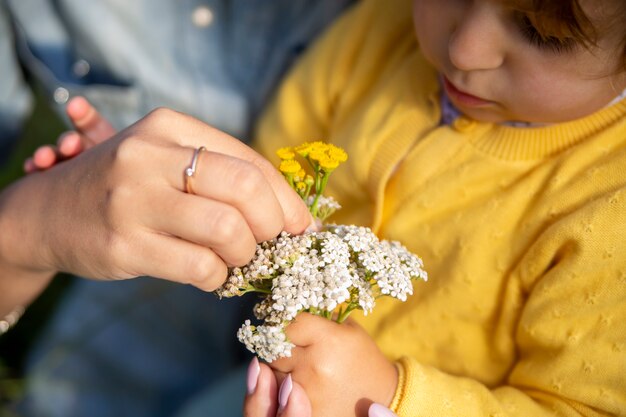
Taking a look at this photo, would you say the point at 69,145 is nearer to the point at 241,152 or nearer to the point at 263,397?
the point at 241,152

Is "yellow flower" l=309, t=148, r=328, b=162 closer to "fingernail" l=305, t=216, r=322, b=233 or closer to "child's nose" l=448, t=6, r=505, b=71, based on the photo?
"fingernail" l=305, t=216, r=322, b=233

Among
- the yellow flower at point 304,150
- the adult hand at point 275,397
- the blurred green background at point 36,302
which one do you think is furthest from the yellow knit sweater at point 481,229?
the blurred green background at point 36,302

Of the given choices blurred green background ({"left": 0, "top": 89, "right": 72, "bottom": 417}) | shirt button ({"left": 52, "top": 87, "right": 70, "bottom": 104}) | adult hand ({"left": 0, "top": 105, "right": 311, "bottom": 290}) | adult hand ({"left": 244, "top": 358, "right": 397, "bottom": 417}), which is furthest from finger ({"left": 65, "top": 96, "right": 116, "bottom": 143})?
adult hand ({"left": 244, "top": 358, "right": 397, "bottom": 417})

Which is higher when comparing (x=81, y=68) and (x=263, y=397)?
(x=81, y=68)

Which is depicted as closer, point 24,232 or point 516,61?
point 516,61

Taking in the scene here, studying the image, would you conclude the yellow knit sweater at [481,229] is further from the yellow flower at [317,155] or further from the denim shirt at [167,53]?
the yellow flower at [317,155]

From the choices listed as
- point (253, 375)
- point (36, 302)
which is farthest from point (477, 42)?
point (36, 302)

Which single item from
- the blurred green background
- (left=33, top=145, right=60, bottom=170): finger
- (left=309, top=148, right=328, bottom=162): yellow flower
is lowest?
the blurred green background
